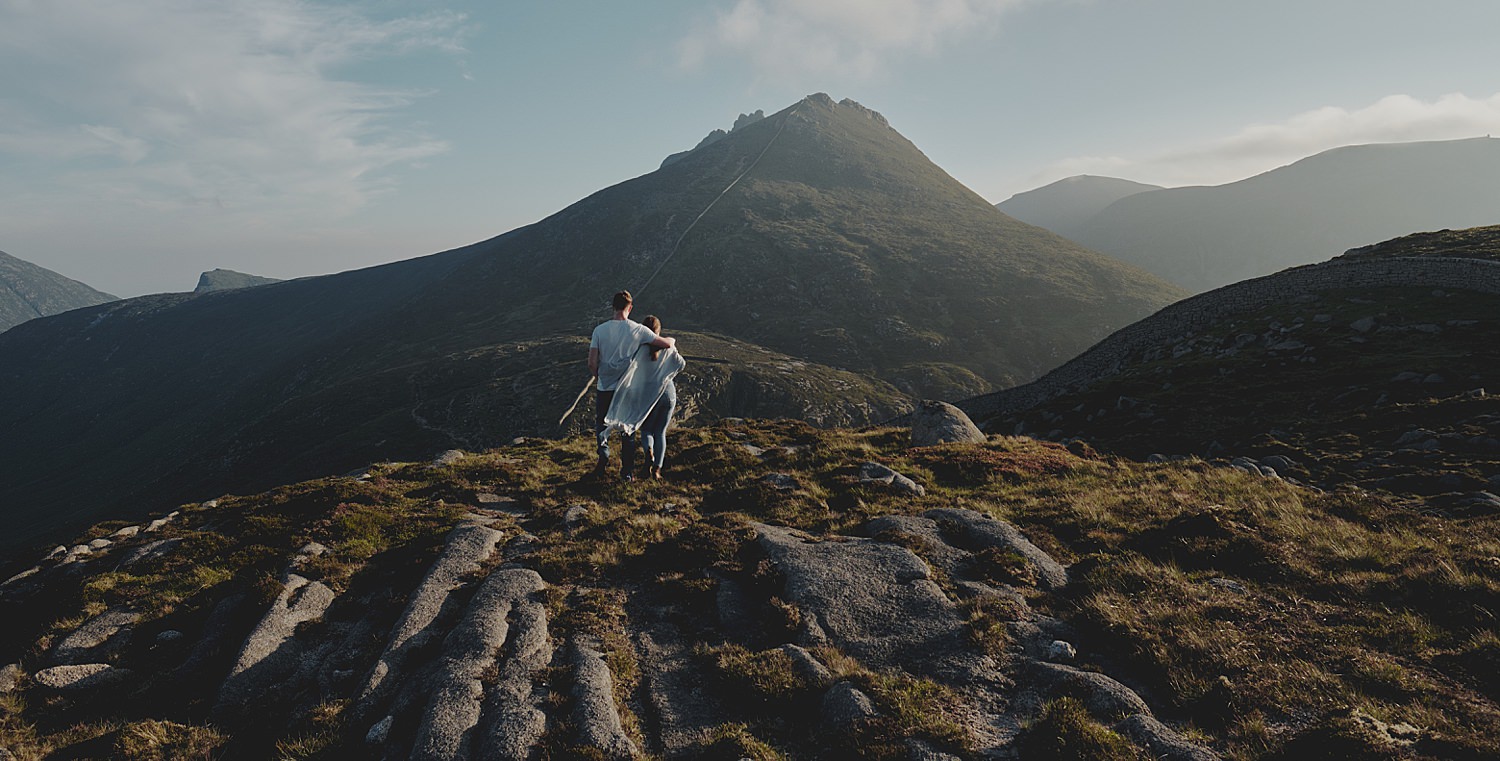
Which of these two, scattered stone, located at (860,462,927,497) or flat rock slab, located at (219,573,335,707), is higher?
flat rock slab, located at (219,573,335,707)

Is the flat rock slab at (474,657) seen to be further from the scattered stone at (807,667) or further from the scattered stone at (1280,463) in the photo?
the scattered stone at (1280,463)

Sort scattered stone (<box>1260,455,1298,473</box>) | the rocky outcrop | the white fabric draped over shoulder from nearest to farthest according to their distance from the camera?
the rocky outcrop < the white fabric draped over shoulder < scattered stone (<box>1260,455,1298,473</box>)

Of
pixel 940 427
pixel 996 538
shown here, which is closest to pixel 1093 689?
pixel 996 538

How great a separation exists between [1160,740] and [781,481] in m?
11.8

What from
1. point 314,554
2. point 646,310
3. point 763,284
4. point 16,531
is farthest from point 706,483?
point 16,531

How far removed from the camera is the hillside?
705cm

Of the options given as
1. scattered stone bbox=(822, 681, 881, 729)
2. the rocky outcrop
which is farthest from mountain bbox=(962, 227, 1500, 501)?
the rocky outcrop

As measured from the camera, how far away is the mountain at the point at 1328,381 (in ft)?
60.3

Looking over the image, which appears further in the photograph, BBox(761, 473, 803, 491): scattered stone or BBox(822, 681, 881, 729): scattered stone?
BBox(761, 473, 803, 491): scattered stone

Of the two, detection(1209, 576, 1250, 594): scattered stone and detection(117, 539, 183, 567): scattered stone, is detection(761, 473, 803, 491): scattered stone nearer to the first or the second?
detection(1209, 576, 1250, 594): scattered stone

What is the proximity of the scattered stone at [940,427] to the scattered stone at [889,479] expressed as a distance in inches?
244

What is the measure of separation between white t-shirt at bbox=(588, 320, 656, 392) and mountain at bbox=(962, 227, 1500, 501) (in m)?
19.2

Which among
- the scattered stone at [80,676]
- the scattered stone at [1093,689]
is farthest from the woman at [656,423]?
the scattered stone at [80,676]

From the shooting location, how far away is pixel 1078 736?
655cm
